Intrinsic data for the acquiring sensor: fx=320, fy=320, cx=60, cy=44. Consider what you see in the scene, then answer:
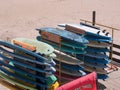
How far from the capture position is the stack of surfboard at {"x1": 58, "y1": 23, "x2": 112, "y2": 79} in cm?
1092

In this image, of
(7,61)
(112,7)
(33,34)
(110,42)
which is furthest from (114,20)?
(7,61)

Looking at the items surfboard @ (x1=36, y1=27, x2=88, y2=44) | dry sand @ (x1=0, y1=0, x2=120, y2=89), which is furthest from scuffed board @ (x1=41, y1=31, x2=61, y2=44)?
dry sand @ (x1=0, y1=0, x2=120, y2=89)

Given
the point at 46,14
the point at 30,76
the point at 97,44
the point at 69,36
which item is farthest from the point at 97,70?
the point at 46,14

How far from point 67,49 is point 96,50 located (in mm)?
1092

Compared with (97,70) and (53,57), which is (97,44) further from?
(53,57)

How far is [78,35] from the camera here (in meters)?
10.9

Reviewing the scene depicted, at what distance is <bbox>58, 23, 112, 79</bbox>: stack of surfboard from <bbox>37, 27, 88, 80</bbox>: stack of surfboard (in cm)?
54

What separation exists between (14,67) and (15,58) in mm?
281

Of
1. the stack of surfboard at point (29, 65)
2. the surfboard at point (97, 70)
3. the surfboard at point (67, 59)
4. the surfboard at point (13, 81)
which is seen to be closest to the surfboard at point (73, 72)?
the surfboard at point (67, 59)

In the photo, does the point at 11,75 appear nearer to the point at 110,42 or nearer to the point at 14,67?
the point at 14,67

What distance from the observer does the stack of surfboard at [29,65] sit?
916 cm

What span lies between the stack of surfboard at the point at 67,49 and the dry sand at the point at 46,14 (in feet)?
17.4

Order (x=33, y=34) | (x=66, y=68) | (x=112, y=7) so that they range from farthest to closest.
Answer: (x=112, y=7), (x=33, y=34), (x=66, y=68)

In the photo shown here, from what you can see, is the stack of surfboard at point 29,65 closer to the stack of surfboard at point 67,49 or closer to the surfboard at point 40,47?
the surfboard at point 40,47
